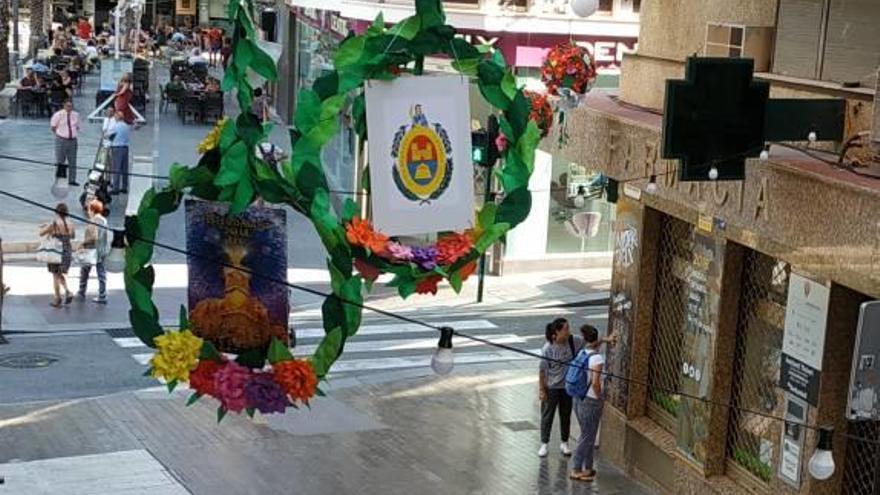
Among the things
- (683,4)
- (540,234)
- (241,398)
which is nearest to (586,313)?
(540,234)

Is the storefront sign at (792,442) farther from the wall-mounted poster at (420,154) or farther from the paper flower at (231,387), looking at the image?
the paper flower at (231,387)

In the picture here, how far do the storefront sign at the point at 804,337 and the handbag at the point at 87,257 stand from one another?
11430 millimetres

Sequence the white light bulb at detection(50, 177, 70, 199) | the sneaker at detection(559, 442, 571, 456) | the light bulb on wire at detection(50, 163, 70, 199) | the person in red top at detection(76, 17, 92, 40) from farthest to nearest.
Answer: the person in red top at detection(76, 17, 92, 40) < the sneaker at detection(559, 442, 571, 456) < the white light bulb at detection(50, 177, 70, 199) < the light bulb on wire at detection(50, 163, 70, 199)

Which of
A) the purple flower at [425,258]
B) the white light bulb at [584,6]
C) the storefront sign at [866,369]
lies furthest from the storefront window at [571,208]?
the purple flower at [425,258]

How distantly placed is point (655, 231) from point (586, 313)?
8861 millimetres

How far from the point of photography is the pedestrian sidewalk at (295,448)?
1509cm

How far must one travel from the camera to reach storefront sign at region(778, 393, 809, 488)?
1260cm

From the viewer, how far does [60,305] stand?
21656 millimetres

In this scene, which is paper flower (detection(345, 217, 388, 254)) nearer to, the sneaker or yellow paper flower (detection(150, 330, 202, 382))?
yellow paper flower (detection(150, 330, 202, 382))

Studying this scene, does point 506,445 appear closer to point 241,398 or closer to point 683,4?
point 683,4

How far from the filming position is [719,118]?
10.9 metres

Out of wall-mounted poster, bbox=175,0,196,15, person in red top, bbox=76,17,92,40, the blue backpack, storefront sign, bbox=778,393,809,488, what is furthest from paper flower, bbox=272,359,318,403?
wall-mounted poster, bbox=175,0,196,15

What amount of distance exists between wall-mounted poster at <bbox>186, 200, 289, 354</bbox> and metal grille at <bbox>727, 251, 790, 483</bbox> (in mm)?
5409

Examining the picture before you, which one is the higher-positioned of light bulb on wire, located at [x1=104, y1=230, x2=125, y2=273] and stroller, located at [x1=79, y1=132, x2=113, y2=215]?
light bulb on wire, located at [x1=104, y1=230, x2=125, y2=273]
